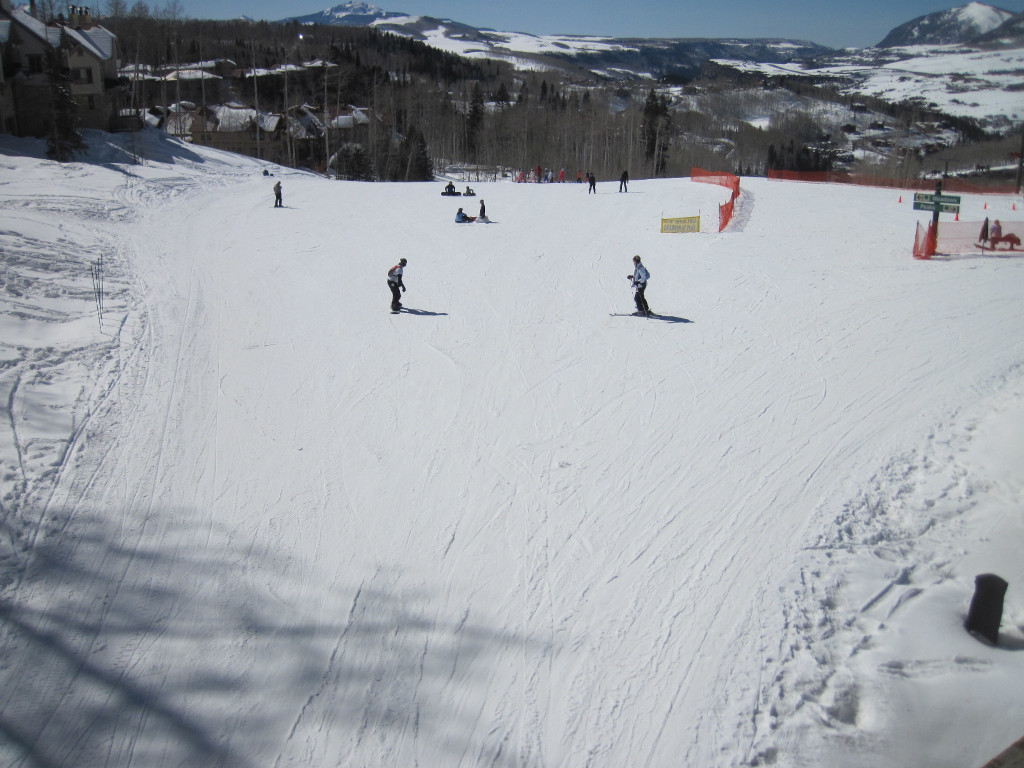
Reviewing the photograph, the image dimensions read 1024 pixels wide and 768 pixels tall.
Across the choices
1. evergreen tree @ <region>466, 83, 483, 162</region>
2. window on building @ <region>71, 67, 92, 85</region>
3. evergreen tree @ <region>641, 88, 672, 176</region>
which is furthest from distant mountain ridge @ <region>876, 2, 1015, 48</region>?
window on building @ <region>71, 67, 92, 85</region>

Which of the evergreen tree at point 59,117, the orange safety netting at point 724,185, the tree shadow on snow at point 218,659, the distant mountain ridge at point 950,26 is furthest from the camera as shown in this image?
the distant mountain ridge at point 950,26

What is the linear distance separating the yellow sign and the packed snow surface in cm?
783

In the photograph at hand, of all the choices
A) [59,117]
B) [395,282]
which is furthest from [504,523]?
[59,117]

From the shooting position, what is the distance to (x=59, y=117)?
31.1m

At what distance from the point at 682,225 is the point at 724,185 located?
1458cm

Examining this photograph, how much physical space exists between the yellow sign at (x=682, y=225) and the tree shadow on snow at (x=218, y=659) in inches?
794

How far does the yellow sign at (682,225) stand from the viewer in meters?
23.7

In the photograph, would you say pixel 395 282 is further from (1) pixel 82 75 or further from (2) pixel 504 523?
(1) pixel 82 75

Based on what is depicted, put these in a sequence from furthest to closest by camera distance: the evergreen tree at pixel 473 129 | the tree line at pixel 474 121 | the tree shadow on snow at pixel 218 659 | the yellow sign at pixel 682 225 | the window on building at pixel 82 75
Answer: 1. the evergreen tree at pixel 473 129
2. the tree line at pixel 474 121
3. the window on building at pixel 82 75
4. the yellow sign at pixel 682 225
5. the tree shadow on snow at pixel 218 659

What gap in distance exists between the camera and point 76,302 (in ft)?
45.4

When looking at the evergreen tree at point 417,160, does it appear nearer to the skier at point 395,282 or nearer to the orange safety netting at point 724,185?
the orange safety netting at point 724,185

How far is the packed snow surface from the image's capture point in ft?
15.8

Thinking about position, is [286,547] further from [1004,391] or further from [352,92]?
[352,92]

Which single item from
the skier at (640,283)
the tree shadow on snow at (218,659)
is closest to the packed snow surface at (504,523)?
the tree shadow on snow at (218,659)
